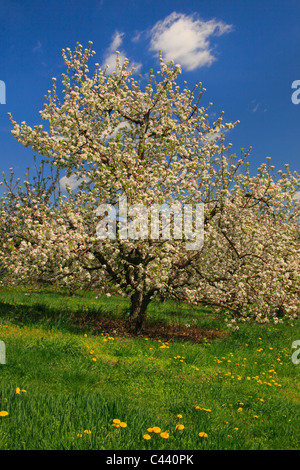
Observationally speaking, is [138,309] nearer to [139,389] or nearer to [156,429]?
[139,389]

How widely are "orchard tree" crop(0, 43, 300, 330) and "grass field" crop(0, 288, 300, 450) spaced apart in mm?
1574

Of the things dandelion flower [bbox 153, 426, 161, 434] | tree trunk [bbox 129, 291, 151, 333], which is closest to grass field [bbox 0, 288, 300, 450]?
dandelion flower [bbox 153, 426, 161, 434]

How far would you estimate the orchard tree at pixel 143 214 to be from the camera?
10.7 metres

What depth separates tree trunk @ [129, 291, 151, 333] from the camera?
40.2ft

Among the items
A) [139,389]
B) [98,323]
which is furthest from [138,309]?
[139,389]

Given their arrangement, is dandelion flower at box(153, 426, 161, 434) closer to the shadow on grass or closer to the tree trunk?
the shadow on grass

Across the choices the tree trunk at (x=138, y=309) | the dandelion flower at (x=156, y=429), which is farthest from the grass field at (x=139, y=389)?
the tree trunk at (x=138, y=309)

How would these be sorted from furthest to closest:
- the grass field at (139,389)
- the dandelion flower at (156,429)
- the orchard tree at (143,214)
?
the orchard tree at (143,214), the grass field at (139,389), the dandelion flower at (156,429)

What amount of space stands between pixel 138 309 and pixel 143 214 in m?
3.85

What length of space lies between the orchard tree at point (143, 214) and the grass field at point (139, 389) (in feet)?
5.16

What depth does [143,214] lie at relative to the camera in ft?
34.7

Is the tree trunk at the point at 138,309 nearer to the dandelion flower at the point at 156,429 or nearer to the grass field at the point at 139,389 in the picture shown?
the grass field at the point at 139,389

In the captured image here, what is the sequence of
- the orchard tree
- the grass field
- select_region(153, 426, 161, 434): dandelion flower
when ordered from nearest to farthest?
1. select_region(153, 426, 161, 434): dandelion flower
2. the grass field
3. the orchard tree
